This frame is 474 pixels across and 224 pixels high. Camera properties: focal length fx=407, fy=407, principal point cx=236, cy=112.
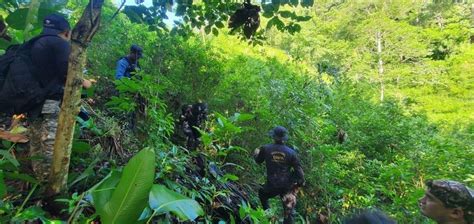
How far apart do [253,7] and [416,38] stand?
72.0 feet

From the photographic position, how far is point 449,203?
2768 millimetres

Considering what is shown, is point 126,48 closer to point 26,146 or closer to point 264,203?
point 264,203

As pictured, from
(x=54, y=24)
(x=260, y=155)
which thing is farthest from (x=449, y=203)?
(x=260, y=155)

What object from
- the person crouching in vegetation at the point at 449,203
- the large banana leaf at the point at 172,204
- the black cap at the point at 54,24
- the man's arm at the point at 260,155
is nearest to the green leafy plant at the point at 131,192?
the large banana leaf at the point at 172,204

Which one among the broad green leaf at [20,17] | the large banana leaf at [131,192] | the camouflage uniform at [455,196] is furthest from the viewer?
the broad green leaf at [20,17]

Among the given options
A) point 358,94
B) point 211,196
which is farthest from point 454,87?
point 211,196

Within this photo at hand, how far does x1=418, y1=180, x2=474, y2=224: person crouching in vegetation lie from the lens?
8.89 feet

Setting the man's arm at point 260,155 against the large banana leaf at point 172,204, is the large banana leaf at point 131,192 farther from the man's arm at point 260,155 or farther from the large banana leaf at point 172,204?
the man's arm at point 260,155

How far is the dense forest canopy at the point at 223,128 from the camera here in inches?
108

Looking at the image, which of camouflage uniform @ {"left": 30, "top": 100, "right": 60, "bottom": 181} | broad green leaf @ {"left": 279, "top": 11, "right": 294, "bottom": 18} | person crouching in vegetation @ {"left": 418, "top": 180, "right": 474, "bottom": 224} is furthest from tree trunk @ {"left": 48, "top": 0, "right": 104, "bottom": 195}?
person crouching in vegetation @ {"left": 418, "top": 180, "right": 474, "bottom": 224}

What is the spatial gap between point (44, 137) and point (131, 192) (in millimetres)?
1076

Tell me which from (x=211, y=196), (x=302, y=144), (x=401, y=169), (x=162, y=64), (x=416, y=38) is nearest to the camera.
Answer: (x=211, y=196)

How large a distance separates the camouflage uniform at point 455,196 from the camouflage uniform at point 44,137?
2729mm

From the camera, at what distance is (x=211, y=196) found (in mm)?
4086
